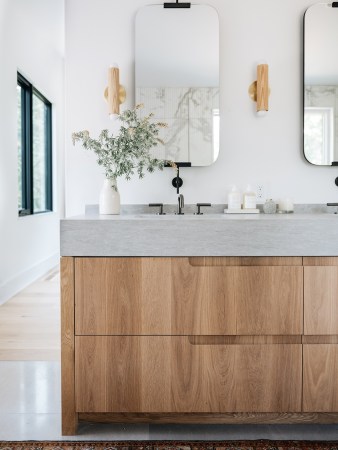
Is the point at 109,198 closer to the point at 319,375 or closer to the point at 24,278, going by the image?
the point at 319,375

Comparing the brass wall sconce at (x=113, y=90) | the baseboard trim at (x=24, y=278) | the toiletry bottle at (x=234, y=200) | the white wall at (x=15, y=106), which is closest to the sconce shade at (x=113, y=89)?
the brass wall sconce at (x=113, y=90)

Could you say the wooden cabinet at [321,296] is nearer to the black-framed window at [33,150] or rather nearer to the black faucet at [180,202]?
the black faucet at [180,202]

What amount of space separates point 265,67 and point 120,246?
1.30 meters

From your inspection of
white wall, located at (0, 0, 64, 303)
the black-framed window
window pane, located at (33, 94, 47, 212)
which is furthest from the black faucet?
window pane, located at (33, 94, 47, 212)

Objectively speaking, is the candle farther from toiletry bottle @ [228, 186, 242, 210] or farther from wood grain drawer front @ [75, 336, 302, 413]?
wood grain drawer front @ [75, 336, 302, 413]

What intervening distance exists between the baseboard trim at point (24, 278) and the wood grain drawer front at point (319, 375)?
289 cm

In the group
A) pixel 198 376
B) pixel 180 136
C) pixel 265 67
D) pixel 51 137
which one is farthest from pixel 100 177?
pixel 51 137

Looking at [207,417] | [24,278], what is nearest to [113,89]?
[207,417]

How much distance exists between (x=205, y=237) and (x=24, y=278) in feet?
11.1

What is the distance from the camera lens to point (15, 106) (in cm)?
433

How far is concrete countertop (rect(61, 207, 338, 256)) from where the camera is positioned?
168cm

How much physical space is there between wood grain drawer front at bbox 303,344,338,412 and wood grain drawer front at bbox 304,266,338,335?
0.22ft

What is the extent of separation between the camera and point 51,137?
20.8ft

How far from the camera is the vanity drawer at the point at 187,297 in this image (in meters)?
1.69
